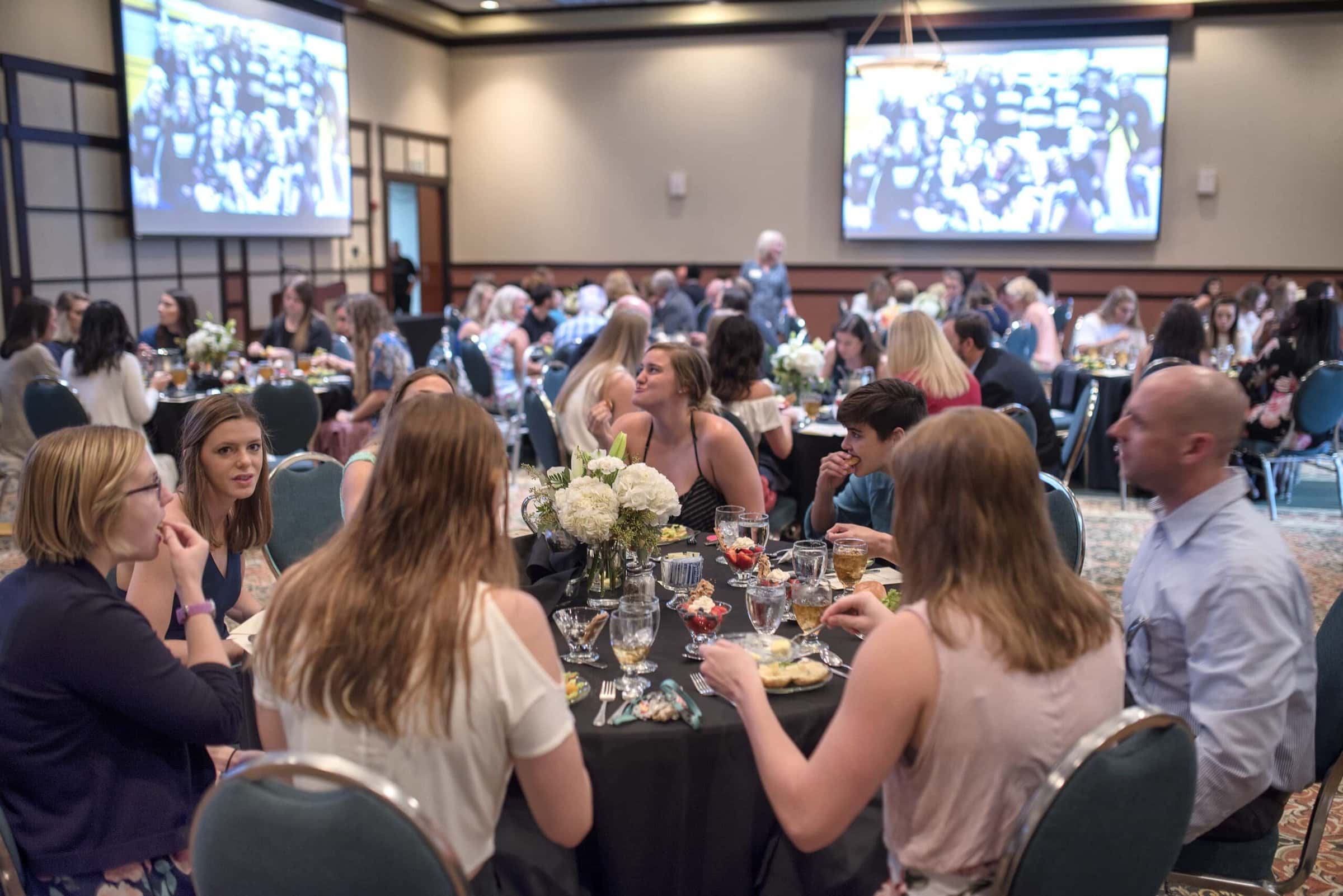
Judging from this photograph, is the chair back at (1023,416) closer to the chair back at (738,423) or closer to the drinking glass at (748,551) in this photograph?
the chair back at (738,423)

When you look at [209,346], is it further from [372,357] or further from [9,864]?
[9,864]

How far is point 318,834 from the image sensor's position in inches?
52.7

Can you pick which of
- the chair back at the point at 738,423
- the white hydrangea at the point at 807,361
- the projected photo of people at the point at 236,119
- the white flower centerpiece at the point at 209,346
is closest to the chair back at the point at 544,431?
the white hydrangea at the point at 807,361

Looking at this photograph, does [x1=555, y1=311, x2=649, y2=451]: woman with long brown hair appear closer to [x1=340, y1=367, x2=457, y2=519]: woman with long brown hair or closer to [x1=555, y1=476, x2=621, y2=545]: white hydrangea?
[x1=340, y1=367, x2=457, y2=519]: woman with long brown hair

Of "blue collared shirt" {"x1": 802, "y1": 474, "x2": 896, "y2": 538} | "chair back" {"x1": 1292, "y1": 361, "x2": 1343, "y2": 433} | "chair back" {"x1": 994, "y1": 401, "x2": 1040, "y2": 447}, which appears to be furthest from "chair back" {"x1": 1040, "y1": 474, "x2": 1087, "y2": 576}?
"chair back" {"x1": 1292, "y1": 361, "x2": 1343, "y2": 433}

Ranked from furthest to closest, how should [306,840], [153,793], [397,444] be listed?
[153,793] < [397,444] < [306,840]

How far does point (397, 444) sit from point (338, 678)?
1.07 ft

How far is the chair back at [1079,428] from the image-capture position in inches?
223

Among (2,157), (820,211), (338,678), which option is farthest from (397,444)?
(820,211)

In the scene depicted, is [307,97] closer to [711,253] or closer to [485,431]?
[711,253]

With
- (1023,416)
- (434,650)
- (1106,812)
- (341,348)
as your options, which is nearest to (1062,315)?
(1023,416)

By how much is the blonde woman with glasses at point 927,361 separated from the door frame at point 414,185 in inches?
290

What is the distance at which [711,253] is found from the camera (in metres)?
13.6

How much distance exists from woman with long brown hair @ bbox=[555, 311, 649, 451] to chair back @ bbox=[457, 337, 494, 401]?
1891 millimetres
